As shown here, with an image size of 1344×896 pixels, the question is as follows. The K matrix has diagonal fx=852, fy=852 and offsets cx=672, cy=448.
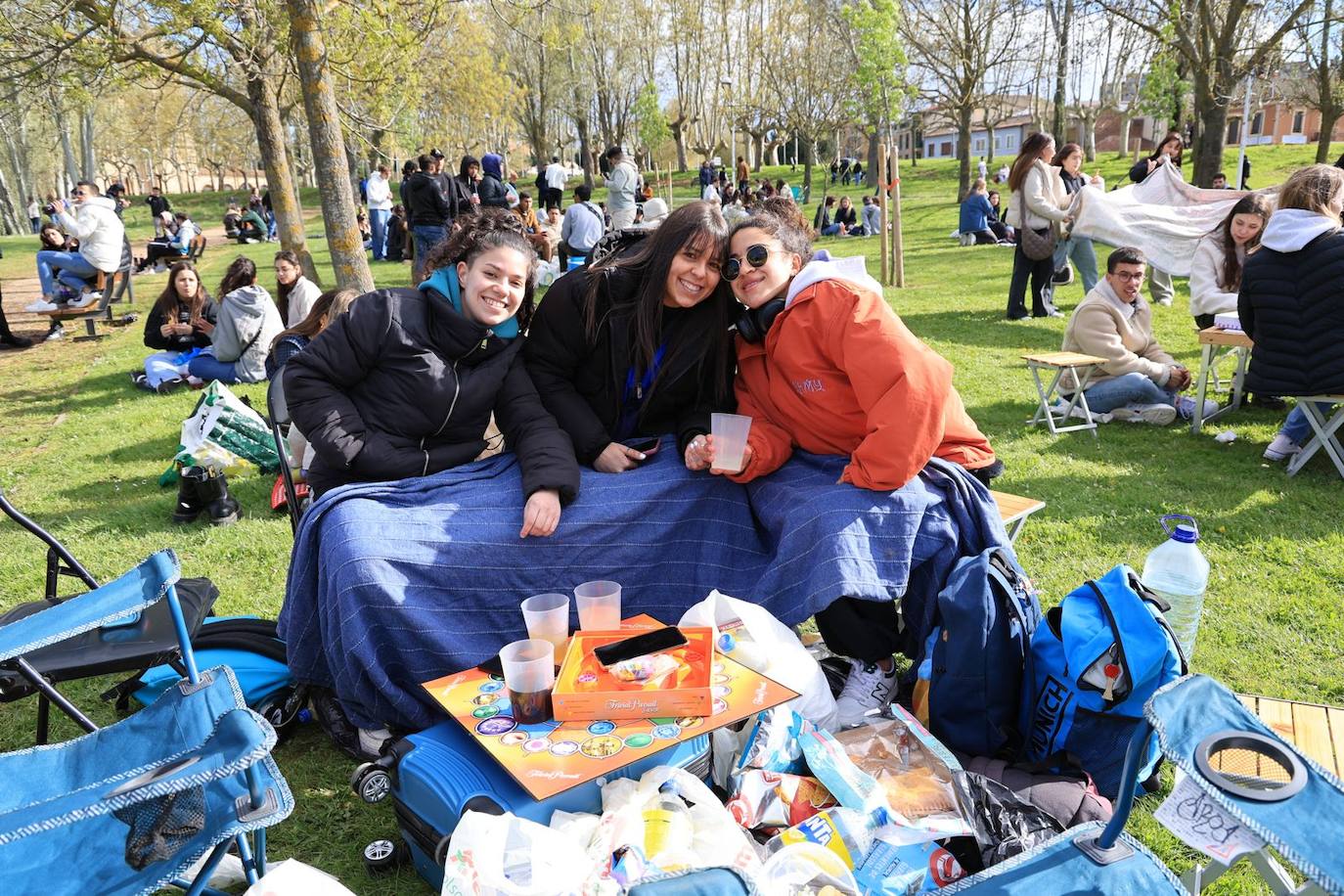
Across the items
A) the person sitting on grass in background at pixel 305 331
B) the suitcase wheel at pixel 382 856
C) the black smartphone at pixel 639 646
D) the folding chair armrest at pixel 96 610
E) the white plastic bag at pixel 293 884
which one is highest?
the person sitting on grass in background at pixel 305 331

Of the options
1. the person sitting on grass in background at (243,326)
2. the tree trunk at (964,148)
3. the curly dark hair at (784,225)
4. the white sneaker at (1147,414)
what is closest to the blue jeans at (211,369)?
the person sitting on grass in background at (243,326)

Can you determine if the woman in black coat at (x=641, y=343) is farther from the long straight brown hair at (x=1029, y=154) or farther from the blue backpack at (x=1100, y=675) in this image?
the long straight brown hair at (x=1029, y=154)

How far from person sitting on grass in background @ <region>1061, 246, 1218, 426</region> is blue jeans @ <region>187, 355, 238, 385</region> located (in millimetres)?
7307

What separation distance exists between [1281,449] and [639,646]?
16.1ft

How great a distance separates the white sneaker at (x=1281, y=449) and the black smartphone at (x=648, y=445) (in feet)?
13.8

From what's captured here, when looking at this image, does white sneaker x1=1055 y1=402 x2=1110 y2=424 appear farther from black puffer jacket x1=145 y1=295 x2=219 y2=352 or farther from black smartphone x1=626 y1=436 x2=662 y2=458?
black puffer jacket x1=145 y1=295 x2=219 y2=352

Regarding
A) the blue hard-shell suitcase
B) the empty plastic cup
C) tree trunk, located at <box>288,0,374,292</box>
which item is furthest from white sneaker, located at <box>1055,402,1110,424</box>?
tree trunk, located at <box>288,0,374,292</box>

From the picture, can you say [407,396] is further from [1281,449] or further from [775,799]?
[1281,449]

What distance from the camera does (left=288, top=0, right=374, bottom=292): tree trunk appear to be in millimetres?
6742

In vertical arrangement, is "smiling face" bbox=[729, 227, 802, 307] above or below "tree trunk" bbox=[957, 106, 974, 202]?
below

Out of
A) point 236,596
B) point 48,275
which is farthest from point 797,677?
point 48,275

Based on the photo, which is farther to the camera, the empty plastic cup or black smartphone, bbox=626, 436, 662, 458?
black smartphone, bbox=626, 436, 662, 458

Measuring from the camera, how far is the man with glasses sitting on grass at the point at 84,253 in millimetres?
10930

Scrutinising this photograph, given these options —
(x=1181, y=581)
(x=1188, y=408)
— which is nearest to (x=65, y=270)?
(x=1188, y=408)
